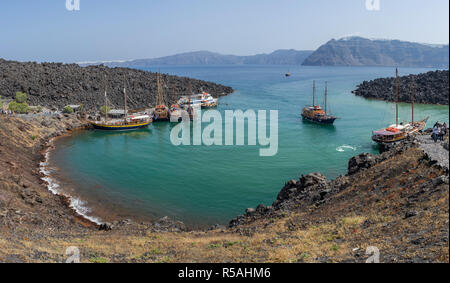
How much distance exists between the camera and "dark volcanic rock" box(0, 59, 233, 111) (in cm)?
6894

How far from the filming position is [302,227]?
17031 millimetres

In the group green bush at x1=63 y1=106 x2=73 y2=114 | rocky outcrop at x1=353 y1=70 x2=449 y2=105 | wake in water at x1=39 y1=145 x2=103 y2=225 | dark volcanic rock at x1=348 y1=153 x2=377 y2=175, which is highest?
rocky outcrop at x1=353 y1=70 x2=449 y2=105

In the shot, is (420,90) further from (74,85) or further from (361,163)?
(74,85)

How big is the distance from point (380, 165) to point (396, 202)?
619 cm

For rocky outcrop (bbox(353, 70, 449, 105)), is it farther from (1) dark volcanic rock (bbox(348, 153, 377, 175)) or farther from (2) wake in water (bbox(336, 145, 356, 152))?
(1) dark volcanic rock (bbox(348, 153, 377, 175))

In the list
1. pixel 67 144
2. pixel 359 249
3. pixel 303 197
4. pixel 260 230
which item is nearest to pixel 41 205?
pixel 260 230

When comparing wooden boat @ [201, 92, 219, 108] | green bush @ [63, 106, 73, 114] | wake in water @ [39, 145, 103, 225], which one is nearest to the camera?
wake in water @ [39, 145, 103, 225]

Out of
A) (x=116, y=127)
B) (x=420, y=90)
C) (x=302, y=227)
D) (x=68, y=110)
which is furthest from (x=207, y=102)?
(x=302, y=227)

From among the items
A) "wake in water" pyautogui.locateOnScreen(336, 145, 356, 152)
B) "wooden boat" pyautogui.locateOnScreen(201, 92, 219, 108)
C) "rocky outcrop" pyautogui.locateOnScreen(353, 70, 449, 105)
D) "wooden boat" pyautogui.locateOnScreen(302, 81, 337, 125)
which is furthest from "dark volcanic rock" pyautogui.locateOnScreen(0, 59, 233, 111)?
"rocky outcrop" pyautogui.locateOnScreen(353, 70, 449, 105)

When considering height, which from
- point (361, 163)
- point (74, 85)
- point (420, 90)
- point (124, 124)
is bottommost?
point (361, 163)

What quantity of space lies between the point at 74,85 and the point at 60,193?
170 feet

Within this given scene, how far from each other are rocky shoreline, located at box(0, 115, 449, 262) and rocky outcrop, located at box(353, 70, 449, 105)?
68.2 meters

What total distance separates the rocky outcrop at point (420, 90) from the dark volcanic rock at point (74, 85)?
173 ft
